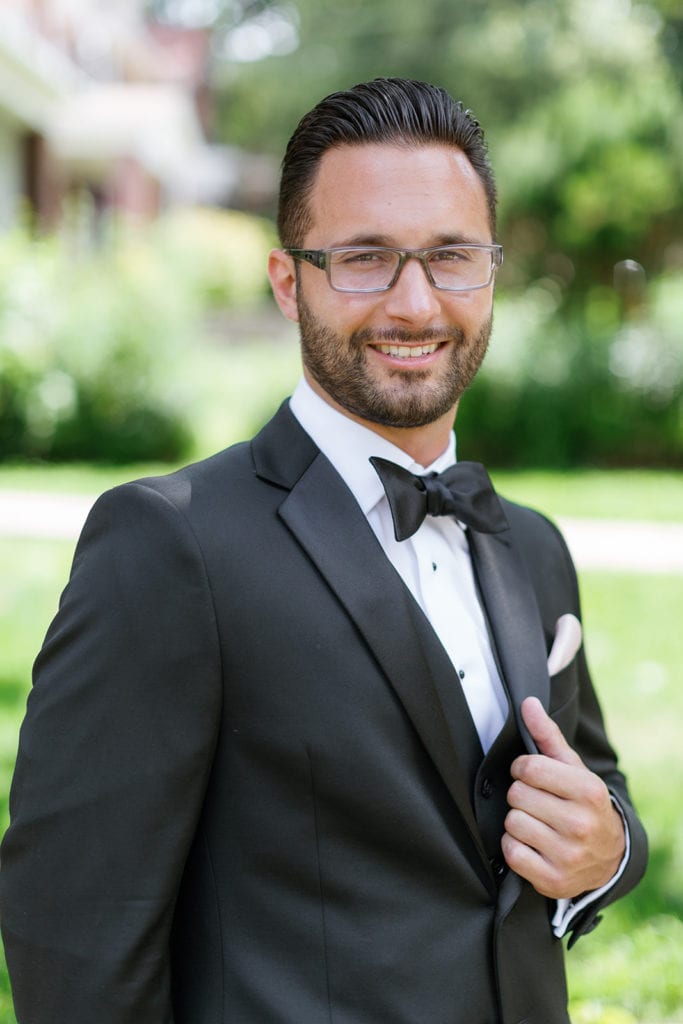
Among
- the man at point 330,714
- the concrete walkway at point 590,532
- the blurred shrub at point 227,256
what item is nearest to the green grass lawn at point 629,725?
the concrete walkway at point 590,532

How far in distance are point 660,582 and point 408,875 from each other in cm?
683

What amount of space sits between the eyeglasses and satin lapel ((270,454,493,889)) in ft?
1.12

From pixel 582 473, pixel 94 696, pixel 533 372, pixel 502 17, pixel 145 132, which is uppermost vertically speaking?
pixel 502 17

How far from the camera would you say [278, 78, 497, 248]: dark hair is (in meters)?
1.83

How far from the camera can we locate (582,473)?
12641 millimetres

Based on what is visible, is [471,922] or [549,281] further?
[549,281]

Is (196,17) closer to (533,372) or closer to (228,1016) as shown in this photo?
(533,372)

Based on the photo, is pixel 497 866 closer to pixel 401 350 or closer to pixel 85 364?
pixel 401 350

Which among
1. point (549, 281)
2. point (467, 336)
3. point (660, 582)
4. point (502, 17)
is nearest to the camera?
point (467, 336)

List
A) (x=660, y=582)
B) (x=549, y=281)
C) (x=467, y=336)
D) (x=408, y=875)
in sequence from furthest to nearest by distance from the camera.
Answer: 1. (x=549, y=281)
2. (x=660, y=582)
3. (x=467, y=336)
4. (x=408, y=875)

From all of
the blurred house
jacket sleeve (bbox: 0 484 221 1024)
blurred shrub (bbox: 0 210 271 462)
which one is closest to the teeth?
jacket sleeve (bbox: 0 484 221 1024)

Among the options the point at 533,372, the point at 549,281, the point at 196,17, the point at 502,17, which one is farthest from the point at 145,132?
the point at 196,17

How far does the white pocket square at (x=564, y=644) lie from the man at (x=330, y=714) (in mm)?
56

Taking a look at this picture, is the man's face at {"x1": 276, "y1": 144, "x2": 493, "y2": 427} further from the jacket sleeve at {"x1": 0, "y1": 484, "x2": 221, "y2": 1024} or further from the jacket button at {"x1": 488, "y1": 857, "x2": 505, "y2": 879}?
the jacket button at {"x1": 488, "y1": 857, "x2": 505, "y2": 879}
